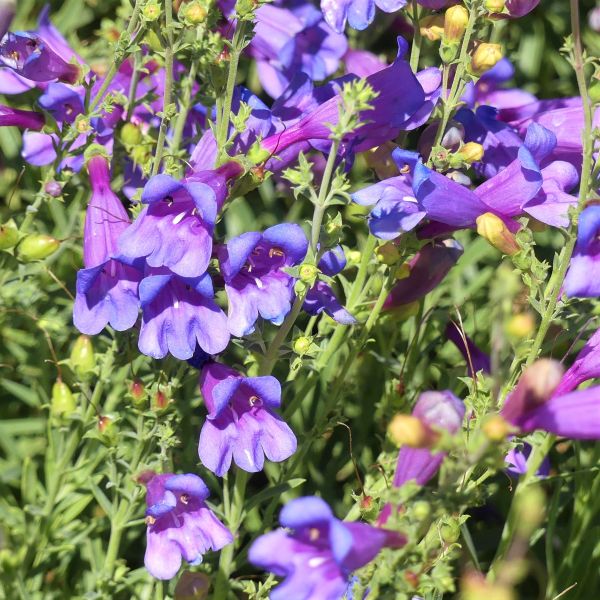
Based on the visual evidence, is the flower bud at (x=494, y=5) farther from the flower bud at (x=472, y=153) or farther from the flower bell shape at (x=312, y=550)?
the flower bell shape at (x=312, y=550)

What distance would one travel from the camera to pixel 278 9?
2.99 metres

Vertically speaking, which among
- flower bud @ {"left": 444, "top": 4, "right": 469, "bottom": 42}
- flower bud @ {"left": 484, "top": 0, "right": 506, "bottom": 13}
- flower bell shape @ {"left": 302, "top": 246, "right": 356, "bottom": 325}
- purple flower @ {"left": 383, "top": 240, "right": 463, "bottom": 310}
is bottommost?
purple flower @ {"left": 383, "top": 240, "right": 463, "bottom": 310}

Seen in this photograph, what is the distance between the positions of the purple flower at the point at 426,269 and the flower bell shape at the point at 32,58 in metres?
0.96

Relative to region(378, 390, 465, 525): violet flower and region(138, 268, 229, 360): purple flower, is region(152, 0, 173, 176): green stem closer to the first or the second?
region(138, 268, 229, 360): purple flower

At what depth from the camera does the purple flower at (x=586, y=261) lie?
166 centimetres

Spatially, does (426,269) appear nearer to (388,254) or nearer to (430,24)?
(388,254)

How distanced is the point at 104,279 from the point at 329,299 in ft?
1.61

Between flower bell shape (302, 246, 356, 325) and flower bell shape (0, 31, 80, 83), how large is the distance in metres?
0.82

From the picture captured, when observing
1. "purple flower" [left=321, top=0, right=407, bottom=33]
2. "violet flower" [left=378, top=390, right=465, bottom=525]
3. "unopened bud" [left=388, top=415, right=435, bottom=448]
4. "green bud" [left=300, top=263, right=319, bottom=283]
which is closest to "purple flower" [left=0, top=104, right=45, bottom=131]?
"purple flower" [left=321, top=0, right=407, bottom=33]

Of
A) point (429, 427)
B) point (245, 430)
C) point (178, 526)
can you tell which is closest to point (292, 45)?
point (245, 430)

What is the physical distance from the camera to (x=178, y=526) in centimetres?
202

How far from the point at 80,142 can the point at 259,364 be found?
0.92 metres

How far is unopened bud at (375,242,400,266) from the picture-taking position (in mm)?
2047

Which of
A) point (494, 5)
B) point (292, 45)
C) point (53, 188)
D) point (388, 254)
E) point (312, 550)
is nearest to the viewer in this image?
point (312, 550)
